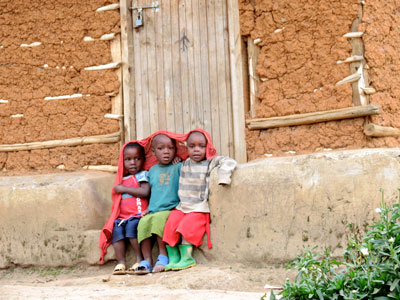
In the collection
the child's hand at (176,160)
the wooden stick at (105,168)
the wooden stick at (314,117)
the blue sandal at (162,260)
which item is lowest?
the blue sandal at (162,260)

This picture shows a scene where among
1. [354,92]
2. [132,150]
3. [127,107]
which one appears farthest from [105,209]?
[354,92]

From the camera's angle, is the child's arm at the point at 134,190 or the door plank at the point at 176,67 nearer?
the child's arm at the point at 134,190

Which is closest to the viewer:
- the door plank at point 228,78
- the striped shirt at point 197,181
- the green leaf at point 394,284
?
the green leaf at point 394,284

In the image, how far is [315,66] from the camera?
491 centimetres

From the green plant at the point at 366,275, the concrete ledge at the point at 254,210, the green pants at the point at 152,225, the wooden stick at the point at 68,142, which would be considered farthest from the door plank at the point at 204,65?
the green plant at the point at 366,275

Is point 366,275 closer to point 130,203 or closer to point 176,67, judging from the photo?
point 130,203

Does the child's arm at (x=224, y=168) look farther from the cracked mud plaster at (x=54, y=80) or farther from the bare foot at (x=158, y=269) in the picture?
the cracked mud plaster at (x=54, y=80)

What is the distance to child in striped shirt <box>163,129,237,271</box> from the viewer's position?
4.48 meters

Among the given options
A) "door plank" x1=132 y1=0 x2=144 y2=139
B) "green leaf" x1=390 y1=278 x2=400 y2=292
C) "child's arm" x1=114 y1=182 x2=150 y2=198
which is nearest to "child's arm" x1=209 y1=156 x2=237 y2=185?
"child's arm" x1=114 y1=182 x2=150 y2=198

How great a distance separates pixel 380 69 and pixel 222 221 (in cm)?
190

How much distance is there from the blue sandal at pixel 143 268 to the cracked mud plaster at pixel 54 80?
1414 mm

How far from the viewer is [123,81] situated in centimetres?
→ 571

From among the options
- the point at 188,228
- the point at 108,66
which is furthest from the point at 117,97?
the point at 188,228

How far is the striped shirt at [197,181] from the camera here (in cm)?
458
